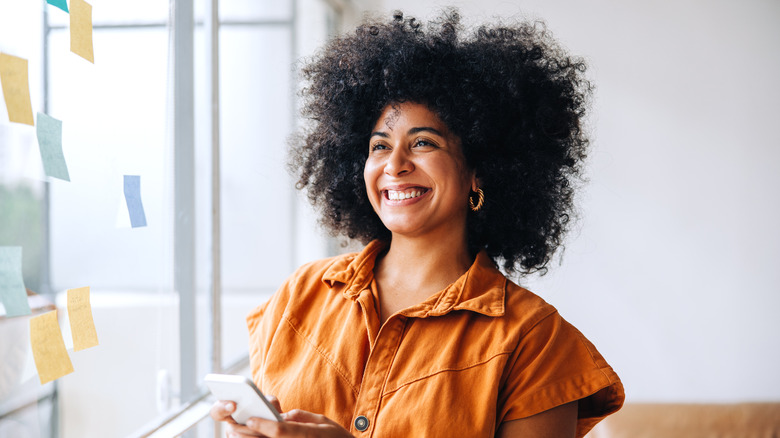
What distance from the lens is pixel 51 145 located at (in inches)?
46.5

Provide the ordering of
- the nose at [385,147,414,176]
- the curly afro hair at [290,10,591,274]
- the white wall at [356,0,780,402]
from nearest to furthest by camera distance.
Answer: the nose at [385,147,414,176] → the curly afro hair at [290,10,591,274] → the white wall at [356,0,780,402]

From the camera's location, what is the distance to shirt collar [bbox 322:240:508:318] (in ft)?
4.40

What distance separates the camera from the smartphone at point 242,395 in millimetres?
1029

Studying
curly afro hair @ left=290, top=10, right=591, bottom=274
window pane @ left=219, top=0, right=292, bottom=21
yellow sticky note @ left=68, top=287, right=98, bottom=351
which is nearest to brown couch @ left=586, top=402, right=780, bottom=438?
curly afro hair @ left=290, top=10, right=591, bottom=274

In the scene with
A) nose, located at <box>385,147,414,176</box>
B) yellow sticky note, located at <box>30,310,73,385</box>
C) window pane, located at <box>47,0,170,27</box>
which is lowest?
yellow sticky note, located at <box>30,310,73,385</box>

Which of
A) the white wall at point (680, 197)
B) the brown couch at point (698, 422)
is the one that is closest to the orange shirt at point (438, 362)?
the brown couch at point (698, 422)

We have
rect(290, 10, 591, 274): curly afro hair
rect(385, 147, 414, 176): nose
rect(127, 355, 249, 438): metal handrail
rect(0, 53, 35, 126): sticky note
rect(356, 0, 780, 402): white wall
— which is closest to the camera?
rect(0, 53, 35, 126): sticky note

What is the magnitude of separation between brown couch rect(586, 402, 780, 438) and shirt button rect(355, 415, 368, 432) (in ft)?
5.47

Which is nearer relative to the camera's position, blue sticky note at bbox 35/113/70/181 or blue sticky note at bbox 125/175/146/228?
blue sticky note at bbox 35/113/70/181

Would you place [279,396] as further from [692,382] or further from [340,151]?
[692,382]

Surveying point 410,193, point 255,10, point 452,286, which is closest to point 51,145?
point 410,193

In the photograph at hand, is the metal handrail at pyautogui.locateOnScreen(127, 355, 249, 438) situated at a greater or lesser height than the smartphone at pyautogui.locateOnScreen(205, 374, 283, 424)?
lesser

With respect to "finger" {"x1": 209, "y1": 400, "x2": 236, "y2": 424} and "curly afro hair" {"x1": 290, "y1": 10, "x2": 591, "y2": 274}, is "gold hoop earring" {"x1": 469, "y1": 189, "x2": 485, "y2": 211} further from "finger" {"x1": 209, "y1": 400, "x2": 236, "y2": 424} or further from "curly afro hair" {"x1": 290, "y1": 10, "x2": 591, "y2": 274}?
"finger" {"x1": 209, "y1": 400, "x2": 236, "y2": 424}

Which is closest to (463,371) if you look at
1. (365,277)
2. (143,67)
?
(365,277)
